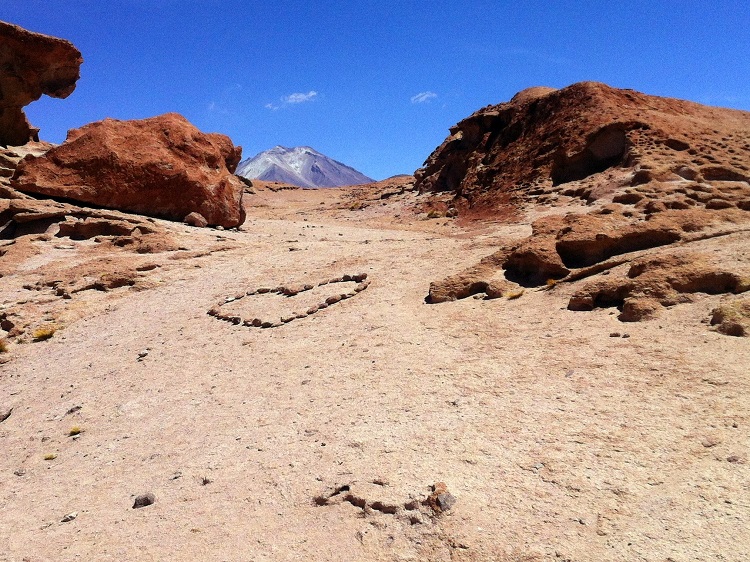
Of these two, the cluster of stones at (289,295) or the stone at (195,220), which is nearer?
the cluster of stones at (289,295)

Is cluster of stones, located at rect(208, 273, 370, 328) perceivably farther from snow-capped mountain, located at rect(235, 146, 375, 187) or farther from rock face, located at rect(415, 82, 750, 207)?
snow-capped mountain, located at rect(235, 146, 375, 187)

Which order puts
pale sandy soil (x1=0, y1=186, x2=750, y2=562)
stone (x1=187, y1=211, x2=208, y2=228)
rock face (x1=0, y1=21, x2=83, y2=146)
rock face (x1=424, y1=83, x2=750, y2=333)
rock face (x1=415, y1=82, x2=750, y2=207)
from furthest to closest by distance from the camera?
1. rock face (x1=0, y1=21, x2=83, y2=146)
2. stone (x1=187, y1=211, x2=208, y2=228)
3. rock face (x1=415, y1=82, x2=750, y2=207)
4. rock face (x1=424, y1=83, x2=750, y2=333)
5. pale sandy soil (x1=0, y1=186, x2=750, y2=562)

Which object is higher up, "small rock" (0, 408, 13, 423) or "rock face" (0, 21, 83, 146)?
"rock face" (0, 21, 83, 146)

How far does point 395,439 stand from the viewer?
171 inches

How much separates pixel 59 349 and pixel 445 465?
7.44 metres

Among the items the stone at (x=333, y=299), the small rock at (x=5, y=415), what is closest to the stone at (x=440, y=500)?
the stone at (x=333, y=299)

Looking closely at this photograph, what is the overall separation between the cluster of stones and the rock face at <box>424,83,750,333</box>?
1623 millimetres

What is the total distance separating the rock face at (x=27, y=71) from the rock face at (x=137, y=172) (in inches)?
165

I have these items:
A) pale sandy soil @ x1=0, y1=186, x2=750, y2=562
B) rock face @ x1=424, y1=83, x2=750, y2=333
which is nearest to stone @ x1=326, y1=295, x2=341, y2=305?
pale sandy soil @ x1=0, y1=186, x2=750, y2=562

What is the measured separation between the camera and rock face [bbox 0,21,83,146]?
18109 mm

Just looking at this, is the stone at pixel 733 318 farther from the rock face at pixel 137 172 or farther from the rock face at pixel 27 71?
the rock face at pixel 27 71

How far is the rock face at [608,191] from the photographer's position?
6312mm

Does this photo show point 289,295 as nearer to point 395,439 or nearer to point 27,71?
point 395,439

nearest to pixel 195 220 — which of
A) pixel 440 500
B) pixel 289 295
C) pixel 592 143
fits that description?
pixel 289 295
